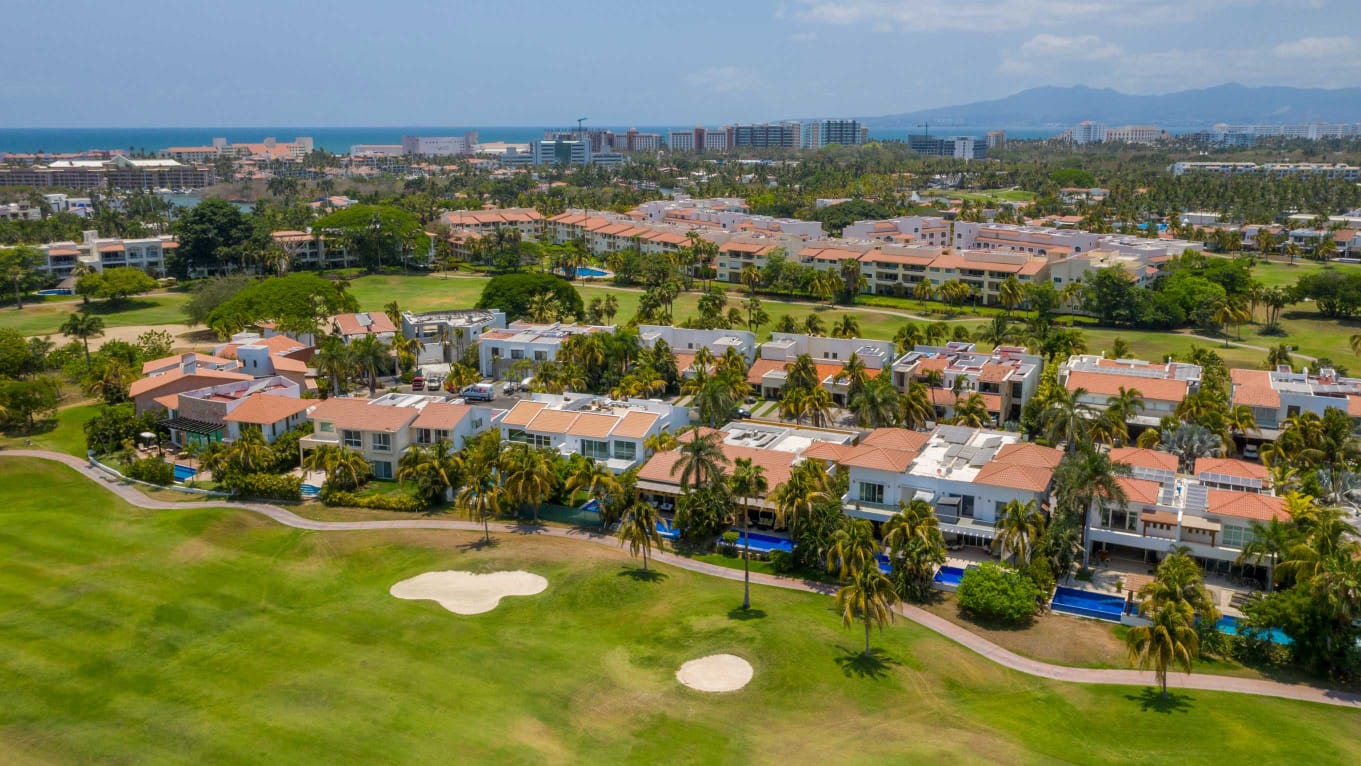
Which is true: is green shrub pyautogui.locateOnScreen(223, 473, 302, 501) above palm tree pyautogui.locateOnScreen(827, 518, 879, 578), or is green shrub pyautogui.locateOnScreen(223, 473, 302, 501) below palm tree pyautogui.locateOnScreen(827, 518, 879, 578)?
below

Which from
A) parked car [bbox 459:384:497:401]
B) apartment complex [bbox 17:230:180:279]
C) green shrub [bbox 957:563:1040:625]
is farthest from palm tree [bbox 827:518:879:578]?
apartment complex [bbox 17:230:180:279]

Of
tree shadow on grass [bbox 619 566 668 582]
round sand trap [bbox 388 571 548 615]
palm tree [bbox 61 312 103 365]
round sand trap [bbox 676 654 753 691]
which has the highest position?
palm tree [bbox 61 312 103 365]

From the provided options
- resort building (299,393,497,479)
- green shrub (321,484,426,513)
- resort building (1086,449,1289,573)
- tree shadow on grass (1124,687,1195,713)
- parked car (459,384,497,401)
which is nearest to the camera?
tree shadow on grass (1124,687,1195,713)

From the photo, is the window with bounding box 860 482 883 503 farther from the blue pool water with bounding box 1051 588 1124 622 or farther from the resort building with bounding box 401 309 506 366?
the resort building with bounding box 401 309 506 366

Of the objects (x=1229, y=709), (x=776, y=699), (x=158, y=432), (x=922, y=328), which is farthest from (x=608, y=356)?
(x=1229, y=709)

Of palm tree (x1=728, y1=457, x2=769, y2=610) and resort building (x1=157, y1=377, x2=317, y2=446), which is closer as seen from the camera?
palm tree (x1=728, y1=457, x2=769, y2=610)

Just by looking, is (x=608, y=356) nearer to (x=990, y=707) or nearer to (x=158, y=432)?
(x=158, y=432)

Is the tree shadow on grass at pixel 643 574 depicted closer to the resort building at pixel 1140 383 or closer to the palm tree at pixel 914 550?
the palm tree at pixel 914 550
